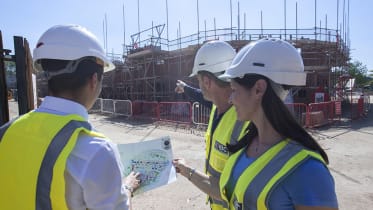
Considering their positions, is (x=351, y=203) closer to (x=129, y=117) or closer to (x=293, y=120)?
(x=293, y=120)

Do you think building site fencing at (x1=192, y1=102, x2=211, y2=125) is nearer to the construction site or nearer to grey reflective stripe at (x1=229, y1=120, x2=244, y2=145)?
the construction site

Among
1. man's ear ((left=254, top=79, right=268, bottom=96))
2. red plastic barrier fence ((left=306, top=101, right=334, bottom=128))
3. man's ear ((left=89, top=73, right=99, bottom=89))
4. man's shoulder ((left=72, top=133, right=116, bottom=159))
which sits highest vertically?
man's ear ((left=89, top=73, right=99, bottom=89))

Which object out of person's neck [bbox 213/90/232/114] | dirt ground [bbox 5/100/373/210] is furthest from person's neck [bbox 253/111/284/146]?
dirt ground [bbox 5/100/373/210]

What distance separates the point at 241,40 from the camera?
65.8ft

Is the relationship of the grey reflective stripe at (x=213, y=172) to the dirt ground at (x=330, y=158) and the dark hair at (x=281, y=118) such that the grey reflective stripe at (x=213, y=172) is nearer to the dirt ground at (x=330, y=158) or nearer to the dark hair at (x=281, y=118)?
the dark hair at (x=281, y=118)

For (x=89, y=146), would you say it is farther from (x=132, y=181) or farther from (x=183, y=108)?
(x=183, y=108)

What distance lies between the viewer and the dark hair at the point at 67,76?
1.40 metres

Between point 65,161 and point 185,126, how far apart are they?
41.4 ft

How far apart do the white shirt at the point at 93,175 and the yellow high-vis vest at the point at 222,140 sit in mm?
1046

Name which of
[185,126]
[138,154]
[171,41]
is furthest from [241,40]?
[138,154]

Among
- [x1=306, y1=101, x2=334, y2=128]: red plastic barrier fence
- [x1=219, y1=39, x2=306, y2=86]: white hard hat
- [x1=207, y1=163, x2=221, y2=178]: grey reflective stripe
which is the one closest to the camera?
[x1=219, y1=39, x2=306, y2=86]: white hard hat

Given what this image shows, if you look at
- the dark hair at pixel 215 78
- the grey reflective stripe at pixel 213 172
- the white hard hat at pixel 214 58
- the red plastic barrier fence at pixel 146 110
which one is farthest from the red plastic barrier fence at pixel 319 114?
the grey reflective stripe at pixel 213 172

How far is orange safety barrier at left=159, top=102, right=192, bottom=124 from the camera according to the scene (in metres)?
14.6

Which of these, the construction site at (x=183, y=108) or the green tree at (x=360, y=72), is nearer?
the construction site at (x=183, y=108)
